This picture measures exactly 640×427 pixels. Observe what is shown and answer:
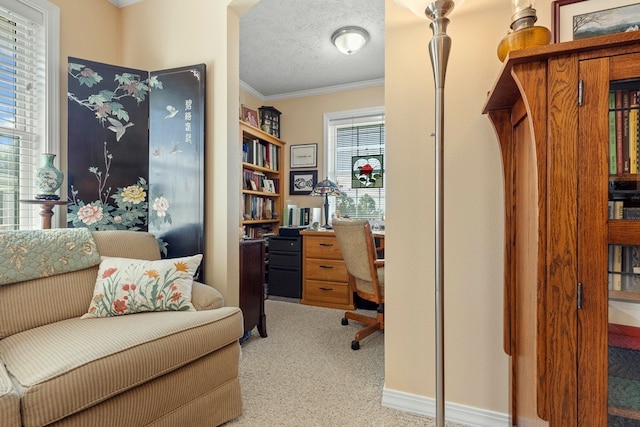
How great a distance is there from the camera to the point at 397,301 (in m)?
1.54

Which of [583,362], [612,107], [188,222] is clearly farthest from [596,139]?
[188,222]

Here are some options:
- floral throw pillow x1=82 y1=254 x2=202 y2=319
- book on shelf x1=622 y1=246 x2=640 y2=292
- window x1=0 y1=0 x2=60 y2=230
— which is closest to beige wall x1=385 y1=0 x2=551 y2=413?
book on shelf x1=622 y1=246 x2=640 y2=292

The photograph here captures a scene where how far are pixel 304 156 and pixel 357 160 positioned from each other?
704 millimetres

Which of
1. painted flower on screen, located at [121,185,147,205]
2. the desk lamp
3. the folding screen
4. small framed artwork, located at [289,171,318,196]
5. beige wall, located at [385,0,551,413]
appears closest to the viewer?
beige wall, located at [385,0,551,413]

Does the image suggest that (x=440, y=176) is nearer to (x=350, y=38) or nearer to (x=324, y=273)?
(x=350, y=38)

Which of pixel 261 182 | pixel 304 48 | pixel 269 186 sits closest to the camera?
pixel 304 48

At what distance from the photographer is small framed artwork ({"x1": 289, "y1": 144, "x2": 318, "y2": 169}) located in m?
3.99

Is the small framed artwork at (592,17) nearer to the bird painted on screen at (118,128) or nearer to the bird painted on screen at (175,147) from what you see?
the bird painted on screen at (175,147)

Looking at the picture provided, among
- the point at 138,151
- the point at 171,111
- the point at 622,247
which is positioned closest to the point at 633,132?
the point at 622,247

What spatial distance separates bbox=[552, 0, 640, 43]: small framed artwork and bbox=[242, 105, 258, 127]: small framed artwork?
2.76 m

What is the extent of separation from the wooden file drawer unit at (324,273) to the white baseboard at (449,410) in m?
1.60

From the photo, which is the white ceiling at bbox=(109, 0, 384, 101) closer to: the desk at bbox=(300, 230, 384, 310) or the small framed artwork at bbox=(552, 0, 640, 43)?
the small framed artwork at bbox=(552, 0, 640, 43)

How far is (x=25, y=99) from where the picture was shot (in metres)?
1.97

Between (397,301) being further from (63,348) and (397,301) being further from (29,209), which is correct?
(29,209)
